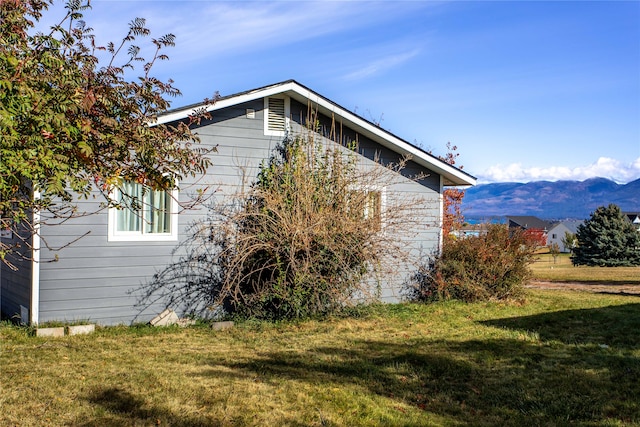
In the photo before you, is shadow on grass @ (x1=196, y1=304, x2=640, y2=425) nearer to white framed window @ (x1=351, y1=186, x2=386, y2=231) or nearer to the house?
white framed window @ (x1=351, y1=186, x2=386, y2=231)

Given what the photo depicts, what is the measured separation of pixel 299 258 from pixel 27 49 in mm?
7063

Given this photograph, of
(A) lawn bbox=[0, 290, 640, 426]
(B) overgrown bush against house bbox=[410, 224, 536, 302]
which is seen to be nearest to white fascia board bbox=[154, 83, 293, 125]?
(A) lawn bbox=[0, 290, 640, 426]

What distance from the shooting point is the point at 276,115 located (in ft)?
39.8

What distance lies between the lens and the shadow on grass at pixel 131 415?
525 cm

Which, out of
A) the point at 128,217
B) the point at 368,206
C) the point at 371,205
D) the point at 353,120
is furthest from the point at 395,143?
the point at 128,217

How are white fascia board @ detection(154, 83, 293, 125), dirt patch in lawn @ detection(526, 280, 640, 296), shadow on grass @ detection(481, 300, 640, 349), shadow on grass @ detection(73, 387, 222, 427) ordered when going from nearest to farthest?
shadow on grass @ detection(73, 387, 222, 427) < shadow on grass @ detection(481, 300, 640, 349) < white fascia board @ detection(154, 83, 293, 125) < dirt patch in lawn @ detection(526, 280, 640, 296)

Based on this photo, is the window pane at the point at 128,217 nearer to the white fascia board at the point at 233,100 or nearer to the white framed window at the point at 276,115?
the white fascia board at the point at 233,100

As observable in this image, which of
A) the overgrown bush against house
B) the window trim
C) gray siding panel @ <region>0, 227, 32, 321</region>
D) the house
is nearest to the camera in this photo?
the house

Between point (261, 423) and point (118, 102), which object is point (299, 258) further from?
point (118, 102)

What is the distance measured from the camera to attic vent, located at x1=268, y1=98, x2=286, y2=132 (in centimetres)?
1205

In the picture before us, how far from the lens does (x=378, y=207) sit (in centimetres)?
1227

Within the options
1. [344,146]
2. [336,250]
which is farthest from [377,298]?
[344,146]

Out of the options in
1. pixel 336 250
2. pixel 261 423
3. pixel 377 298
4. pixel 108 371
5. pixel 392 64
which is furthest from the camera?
pixel 392 64

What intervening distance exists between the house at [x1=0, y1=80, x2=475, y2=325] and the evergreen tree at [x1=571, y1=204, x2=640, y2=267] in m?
24.2
